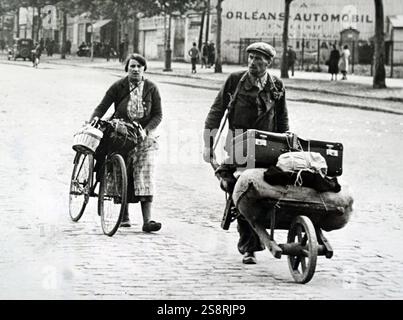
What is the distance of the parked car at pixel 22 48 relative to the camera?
70.4 m

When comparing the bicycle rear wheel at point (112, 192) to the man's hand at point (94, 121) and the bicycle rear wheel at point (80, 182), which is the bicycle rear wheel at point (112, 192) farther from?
the man's hand at point (94, 121)

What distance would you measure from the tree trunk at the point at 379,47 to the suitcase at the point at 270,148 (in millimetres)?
26464

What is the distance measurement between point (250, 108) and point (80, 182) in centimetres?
261

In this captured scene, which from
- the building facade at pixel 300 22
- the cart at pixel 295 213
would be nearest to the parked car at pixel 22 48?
the building facade at pixel 300 22

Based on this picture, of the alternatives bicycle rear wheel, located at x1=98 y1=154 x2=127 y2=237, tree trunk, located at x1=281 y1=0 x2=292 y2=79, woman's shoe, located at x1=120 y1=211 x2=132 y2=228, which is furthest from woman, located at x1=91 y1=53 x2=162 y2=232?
tree trunk, located at x1=281 y1=0 x2=292 y2=79

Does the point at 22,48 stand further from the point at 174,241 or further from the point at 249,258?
the point at 249,258

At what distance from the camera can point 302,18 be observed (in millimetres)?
60656

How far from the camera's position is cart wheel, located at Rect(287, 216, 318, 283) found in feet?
21.1

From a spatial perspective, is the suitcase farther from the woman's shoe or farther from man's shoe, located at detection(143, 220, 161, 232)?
the woman's shoe

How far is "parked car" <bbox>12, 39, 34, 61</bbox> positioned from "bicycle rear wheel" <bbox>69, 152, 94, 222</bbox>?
62505 millimetres

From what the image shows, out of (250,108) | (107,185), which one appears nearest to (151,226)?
(107,185)

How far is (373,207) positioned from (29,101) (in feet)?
56.9

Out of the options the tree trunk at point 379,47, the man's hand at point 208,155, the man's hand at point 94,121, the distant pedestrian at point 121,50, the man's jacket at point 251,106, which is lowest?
the man's hand at point 208,155

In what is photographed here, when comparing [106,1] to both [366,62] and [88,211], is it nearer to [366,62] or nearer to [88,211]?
[366,62]
